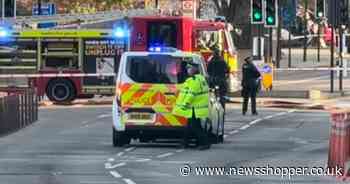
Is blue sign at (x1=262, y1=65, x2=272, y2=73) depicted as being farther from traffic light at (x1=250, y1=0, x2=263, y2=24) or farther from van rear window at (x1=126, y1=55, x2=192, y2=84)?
van rear window at (x1=126, y1=55, x2=192, y2=84)

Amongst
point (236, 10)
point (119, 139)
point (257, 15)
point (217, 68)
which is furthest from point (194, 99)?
point (236, 10)

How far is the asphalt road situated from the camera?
15.0 m

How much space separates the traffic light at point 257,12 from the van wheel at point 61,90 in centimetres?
652

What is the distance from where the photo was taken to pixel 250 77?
2919 centimetres

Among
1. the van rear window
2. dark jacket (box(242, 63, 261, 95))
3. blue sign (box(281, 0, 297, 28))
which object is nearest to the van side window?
dark jacket (box(242, 63, 261, 95))

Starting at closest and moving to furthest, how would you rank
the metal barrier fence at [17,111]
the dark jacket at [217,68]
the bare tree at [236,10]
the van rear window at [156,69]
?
1. the van rear window at [156,69]
2. the metal barrier fence at [17,111]
3. the dark jacket at [217,68]
4. the bare tree at [236,10]

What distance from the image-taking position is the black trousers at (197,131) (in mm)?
19625

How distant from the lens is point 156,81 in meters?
20.0

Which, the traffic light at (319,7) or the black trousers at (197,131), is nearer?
the black trousers at (197,131)

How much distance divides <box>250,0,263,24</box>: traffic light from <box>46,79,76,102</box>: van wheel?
6.52 metres

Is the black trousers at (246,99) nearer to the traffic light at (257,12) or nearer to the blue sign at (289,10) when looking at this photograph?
the traffic light at (257,12)

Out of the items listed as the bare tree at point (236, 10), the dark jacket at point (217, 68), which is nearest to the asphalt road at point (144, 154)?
the dark jacket at point (217, 68)

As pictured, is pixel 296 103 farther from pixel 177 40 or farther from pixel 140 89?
pixel 140 89

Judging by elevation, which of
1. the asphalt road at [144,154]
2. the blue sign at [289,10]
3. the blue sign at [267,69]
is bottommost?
the asphalt road at [144,154]
